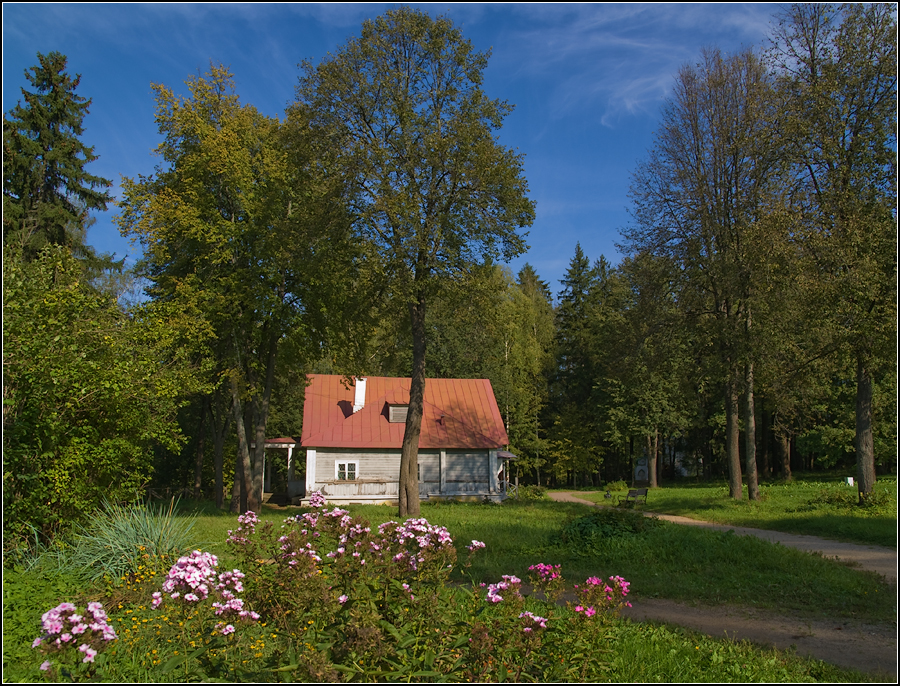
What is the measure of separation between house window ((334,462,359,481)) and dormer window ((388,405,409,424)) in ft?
8.98

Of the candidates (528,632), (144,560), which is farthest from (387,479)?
(528,632)

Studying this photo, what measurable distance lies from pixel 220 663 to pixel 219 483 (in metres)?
23.3

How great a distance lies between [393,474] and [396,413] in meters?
2.90

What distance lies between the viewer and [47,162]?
867 inches

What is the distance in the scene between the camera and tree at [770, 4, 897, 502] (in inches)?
532

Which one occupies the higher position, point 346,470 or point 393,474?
point 346,470

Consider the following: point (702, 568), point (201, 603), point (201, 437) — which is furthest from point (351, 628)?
point (201, 437)

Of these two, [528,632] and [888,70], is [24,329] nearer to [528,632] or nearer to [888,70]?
[528,632]

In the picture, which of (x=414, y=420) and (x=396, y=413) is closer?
(x=414, y=420)

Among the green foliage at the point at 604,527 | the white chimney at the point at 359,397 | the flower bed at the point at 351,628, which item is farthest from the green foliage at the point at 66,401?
the white chimney at the point at 359,397

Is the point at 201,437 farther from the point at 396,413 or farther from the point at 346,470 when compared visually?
the point at 396,413

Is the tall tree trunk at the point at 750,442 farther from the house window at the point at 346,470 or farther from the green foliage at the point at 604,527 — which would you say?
the house window at the point at 346,470

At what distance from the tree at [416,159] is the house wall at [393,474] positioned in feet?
35.7

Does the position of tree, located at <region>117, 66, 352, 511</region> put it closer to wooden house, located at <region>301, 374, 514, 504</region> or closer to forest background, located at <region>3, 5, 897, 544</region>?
forest background, located at <region>3, 5, 897, 544</region>
